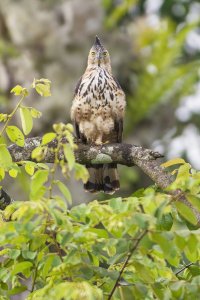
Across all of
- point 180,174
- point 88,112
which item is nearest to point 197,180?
point 180,174

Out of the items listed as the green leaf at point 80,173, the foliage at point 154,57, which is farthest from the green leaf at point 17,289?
the foliage at point 154,57

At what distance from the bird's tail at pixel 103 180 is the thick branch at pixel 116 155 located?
2.28 feet

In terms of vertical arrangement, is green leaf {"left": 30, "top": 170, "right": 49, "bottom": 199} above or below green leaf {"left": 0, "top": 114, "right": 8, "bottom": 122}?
below

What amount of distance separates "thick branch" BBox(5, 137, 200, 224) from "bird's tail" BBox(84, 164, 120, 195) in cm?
69

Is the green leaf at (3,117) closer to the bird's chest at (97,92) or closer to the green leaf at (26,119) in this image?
the green leaf at (26,119)

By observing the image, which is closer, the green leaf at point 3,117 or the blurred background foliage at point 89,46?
the green leaf at point 3,117

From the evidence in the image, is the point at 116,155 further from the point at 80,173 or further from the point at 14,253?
the point at 80,173

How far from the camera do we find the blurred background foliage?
988cm

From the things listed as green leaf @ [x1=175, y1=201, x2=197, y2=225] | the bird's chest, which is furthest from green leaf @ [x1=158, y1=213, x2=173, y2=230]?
the bird's chest

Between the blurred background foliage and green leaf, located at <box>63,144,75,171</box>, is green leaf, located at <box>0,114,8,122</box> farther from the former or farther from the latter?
the blurred background foliage

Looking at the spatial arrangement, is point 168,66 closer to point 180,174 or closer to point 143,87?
point 143,87

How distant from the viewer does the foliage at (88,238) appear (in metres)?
2.38

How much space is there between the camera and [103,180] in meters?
4.87

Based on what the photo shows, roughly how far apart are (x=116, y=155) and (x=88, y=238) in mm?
1493
